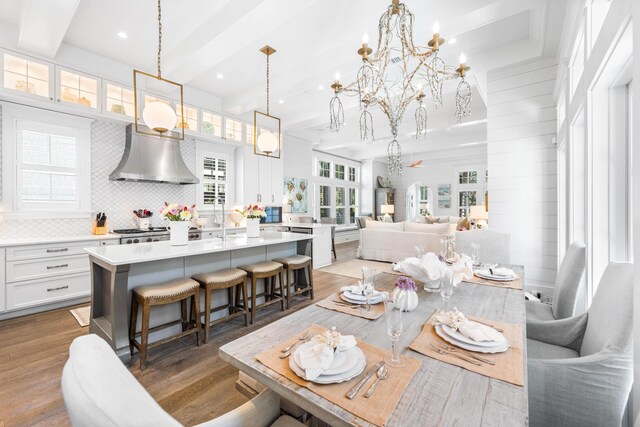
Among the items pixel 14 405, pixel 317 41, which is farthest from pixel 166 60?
pixel 14 405

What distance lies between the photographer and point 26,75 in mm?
3531

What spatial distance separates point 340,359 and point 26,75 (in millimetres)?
4990

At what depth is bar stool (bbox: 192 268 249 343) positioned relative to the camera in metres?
2.70

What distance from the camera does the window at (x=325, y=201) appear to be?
31.6 feet

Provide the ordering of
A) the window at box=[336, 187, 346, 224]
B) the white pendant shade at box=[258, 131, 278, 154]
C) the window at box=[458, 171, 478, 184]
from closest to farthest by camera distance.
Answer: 1. the white pendant shade at box=[258, 131, 278, 154]
2. the window at box=[336, 187, 346, 224]
3. the window at box=[458, 171, 478, 184]

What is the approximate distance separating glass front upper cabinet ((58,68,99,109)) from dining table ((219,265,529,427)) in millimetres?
4508

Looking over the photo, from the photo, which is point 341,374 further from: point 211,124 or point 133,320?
point 211,124

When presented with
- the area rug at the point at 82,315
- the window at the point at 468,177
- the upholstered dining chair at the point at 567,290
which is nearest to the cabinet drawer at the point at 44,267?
the area rug at the point at 82,315

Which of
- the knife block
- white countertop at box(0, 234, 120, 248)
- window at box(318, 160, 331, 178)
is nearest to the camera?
white countertop at box(0, 234, 120, 248)

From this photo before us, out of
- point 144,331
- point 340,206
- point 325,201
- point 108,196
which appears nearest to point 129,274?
point 144,331

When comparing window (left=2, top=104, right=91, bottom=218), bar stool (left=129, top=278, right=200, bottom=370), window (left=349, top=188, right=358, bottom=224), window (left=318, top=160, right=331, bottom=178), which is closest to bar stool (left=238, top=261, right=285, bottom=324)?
bar stool (left=129, top=278, right=200, bottom=370)

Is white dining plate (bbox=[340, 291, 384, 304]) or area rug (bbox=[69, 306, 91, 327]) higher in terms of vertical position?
white dining plate (bbox=[340, 291, 384, 304])

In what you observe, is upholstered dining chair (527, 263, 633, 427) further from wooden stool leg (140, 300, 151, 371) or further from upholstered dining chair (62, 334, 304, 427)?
wooden stool leg (140, 300, 151, 371)

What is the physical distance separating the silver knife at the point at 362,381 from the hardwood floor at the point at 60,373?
1389mm
